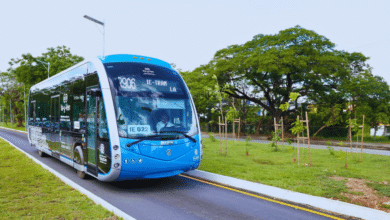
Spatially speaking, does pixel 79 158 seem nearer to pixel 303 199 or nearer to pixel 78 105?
pixel 78 105

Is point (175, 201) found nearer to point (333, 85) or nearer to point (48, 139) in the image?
Result: point (48, 139)

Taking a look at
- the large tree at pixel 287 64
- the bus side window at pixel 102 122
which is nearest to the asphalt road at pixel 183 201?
the bus side window at pixel 102 122

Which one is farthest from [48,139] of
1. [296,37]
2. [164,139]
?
→ [296,37]

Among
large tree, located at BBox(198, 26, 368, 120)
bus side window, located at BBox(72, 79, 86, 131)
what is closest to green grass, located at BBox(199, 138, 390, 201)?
bus side window, located at BBox(72, 79, 86, 131)

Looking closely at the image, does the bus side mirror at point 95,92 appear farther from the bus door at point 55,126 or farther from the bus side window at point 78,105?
the bus door at point 55,126

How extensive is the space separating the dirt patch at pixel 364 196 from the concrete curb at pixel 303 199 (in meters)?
0.50

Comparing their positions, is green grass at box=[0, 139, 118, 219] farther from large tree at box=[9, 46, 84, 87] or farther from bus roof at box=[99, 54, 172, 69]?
large tree at box=[9, 46, 84, 87]

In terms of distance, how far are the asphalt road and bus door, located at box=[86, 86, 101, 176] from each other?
671mm

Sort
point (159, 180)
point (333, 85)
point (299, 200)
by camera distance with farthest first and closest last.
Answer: point (333, 85) → point (159, 180) → point (299, 200)

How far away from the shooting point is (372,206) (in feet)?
20.2

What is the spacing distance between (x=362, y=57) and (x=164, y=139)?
28776 millimetres

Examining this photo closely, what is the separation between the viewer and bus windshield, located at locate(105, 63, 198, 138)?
7.35 metres

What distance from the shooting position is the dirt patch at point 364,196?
20.5ft

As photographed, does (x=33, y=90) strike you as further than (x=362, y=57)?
No
